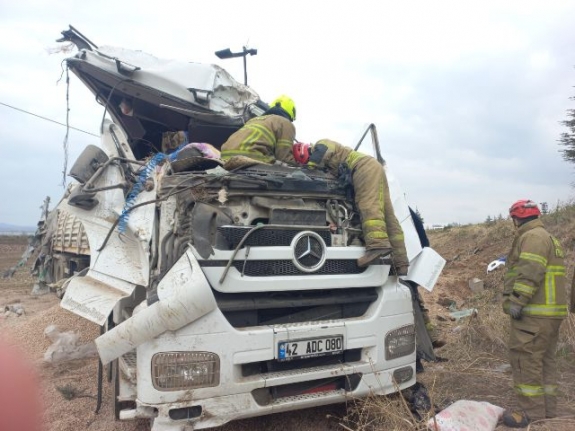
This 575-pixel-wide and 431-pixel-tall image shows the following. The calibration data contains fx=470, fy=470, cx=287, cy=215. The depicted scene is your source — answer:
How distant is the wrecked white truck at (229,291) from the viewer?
2.61 m

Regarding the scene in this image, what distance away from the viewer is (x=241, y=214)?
313cm

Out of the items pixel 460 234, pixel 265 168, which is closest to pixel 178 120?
pixel 265 168

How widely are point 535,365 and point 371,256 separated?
1504 mm

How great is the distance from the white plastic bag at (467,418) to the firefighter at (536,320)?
8.6 inches

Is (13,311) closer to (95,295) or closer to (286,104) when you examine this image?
(95,295)

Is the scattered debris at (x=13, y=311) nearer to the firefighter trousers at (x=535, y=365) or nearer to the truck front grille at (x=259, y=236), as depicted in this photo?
the truck front grille at (x=259, y=236)

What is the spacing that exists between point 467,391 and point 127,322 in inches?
117

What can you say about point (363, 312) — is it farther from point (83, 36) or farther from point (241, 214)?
point (83, 36)

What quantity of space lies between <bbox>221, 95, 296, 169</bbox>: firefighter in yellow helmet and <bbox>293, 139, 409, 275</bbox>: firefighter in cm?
37

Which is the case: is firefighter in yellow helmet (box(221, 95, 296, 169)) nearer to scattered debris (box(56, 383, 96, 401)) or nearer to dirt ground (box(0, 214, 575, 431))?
dirt ground (box(0, 214, 575, 431))

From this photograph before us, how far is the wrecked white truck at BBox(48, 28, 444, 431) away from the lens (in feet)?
8.55

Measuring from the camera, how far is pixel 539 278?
3.40 meters

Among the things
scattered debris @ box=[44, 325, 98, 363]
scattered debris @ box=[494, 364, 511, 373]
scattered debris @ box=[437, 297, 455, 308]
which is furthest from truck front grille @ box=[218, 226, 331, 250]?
scattered debris @ box=[437, 297, 455, 308]

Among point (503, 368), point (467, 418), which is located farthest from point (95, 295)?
point (503, 368)
